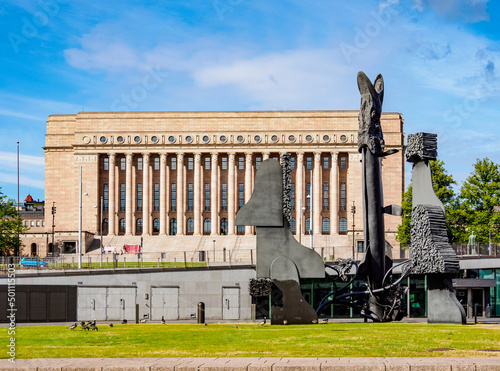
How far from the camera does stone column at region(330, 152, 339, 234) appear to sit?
120m

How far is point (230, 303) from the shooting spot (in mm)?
54094

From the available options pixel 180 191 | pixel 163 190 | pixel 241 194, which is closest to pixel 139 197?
pixel 163 190

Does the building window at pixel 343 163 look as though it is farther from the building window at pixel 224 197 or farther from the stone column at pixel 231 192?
the building window at pixel 224 197

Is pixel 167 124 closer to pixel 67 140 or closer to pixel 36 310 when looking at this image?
pixel 67 140

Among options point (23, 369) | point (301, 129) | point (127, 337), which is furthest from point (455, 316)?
point (301, 129)

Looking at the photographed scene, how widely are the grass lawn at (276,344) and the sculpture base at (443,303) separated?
5649 millimetres

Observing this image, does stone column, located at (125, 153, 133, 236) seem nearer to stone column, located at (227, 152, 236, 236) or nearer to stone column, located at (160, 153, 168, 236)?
stone column, located at (160, 153, 168, 236)

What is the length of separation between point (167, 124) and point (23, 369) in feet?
341

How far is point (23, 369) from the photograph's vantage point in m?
18.3

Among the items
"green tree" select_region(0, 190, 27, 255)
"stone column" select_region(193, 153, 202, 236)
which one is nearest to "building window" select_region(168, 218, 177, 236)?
"stone column" select_region(193, 153, 202, 236)

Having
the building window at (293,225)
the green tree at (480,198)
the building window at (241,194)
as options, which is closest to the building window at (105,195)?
the building window at (241,194)

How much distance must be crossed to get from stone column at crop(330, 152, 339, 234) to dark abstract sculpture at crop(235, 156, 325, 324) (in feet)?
275

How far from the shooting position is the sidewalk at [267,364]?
17875 millimetres

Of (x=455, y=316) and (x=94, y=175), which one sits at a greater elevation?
(x=94, y=175)
